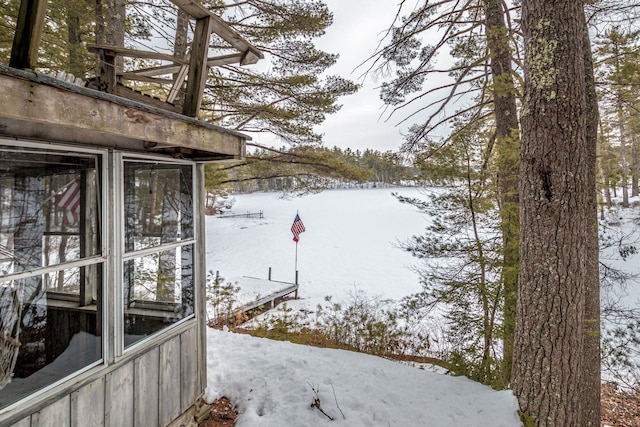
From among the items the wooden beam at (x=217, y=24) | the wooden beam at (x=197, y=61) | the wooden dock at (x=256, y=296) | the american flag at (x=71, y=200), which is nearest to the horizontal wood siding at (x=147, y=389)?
the american flag at (x=71, y=200)

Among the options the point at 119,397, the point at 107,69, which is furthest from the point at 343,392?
the point at 107,69

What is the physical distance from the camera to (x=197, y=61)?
2.10m

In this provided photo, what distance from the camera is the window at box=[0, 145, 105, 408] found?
5.20 feet

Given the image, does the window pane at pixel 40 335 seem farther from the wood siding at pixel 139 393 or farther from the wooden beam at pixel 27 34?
the wooden beam at pixel 27 34

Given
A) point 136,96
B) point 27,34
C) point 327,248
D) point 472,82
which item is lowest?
point 327,248

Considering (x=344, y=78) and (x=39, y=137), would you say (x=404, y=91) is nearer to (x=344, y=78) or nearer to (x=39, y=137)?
(x=344, y=78)

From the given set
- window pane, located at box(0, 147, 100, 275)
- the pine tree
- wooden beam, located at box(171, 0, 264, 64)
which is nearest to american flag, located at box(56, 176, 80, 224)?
window pane, located at box(0, 147, 100, 275)

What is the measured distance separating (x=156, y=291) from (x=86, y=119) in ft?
5.22

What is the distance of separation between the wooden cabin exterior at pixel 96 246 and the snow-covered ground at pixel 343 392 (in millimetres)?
773

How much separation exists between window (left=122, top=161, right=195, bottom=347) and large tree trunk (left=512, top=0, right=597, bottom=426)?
9.16 ft

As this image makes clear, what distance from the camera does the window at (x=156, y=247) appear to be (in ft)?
7.03

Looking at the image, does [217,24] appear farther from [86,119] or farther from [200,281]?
[200,281]

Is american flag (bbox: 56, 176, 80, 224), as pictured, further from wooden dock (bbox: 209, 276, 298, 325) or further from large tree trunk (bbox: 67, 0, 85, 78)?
wooden dock (bbox: 209, 276, 298, 325)

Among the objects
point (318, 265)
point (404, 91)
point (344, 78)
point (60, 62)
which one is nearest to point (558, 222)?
point (404, 91)
